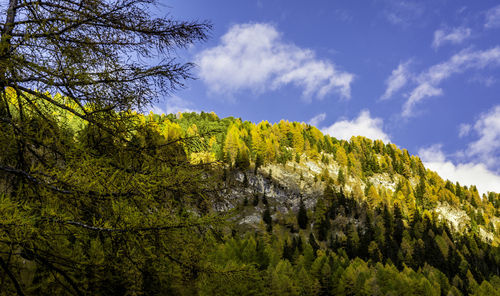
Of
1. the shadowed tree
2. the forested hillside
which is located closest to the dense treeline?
the forested hillside

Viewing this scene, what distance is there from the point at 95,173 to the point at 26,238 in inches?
35.9

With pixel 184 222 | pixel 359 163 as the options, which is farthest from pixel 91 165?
pixel 359 163

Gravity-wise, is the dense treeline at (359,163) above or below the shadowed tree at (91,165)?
above

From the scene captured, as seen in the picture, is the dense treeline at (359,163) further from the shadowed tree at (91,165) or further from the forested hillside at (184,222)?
the shadowed tree at (91,165)

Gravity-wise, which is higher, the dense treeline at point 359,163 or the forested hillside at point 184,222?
the dense treeline at point 359,163

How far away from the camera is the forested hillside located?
3.48m

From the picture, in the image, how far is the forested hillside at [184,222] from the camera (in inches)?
137

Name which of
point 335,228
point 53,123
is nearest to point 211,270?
point 53,123

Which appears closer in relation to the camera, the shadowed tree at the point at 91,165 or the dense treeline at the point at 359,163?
the shadowed tree at the point at 91,165

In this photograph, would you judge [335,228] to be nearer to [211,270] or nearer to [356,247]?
[356,247]

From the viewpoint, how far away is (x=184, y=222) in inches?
151

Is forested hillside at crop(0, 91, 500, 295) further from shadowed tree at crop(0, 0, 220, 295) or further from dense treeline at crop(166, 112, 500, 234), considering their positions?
dense treeline at crop(166, 112, 500, 234)

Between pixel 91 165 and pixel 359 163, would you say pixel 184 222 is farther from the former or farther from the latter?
pixel 359 163

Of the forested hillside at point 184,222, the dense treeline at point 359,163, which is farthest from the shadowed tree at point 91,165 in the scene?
the dense treeline at point 359,163
